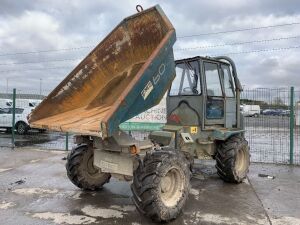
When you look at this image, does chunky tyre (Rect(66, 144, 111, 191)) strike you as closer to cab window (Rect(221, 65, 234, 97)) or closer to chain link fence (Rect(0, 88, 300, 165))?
chain link fence (Rect(0, 88, 300, 165))

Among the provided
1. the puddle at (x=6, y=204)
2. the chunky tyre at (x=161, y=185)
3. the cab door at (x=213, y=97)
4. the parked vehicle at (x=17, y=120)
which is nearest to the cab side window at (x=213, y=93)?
the cab door at (x=213, y=97)

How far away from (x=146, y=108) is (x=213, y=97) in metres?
2.54

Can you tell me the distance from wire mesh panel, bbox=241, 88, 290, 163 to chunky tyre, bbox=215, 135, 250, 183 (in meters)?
1.78

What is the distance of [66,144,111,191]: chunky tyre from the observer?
748cm

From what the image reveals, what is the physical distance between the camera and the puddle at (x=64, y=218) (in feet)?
19.4

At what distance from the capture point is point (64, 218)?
6.05 meters

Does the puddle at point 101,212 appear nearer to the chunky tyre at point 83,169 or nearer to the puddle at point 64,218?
the puddle at point 64,218

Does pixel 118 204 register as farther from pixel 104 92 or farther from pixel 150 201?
pixel 104 92

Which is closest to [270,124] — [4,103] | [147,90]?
[147,90]

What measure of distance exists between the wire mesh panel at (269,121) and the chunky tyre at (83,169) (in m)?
4.52

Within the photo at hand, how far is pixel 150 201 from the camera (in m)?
5.54

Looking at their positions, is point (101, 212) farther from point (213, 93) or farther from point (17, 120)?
point (17, 120)

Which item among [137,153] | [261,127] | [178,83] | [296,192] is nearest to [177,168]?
[137,153]

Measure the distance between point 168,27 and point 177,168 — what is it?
2.23 metres
